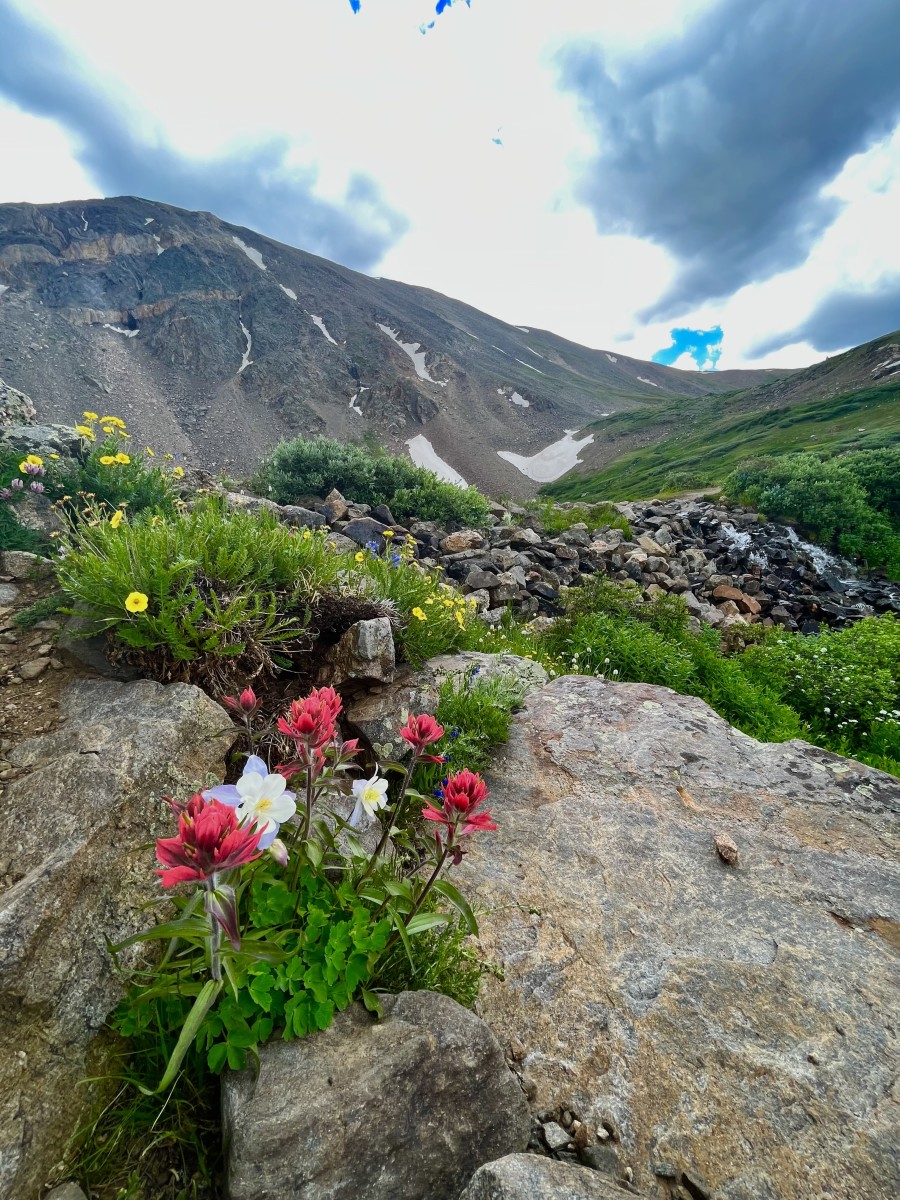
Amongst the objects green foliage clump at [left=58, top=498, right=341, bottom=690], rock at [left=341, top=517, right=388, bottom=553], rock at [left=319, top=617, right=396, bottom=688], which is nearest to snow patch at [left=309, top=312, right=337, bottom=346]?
rock at [left=341, top=517, right=388, bottom=553]

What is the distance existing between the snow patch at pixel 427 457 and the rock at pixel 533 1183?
56787 mm

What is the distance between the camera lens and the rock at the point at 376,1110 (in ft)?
5.13

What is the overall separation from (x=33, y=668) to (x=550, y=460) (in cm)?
7356

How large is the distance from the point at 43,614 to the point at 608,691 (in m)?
5.32

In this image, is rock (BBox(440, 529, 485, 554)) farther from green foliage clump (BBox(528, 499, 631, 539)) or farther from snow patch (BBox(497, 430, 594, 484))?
snow patch (BBox(497, 430, 594, 484))

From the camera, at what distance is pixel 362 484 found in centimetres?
1575

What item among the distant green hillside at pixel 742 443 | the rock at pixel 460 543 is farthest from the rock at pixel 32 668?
the distant green hillside at pixel 742 443

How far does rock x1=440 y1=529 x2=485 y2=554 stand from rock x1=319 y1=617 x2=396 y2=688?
736 cm

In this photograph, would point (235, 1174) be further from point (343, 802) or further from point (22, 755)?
point (22, 755)

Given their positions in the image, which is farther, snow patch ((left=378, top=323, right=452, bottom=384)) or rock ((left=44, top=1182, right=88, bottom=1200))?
snow patch ((left=378, top=323, right=452, bottom=384))

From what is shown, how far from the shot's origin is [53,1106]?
5.61 feet

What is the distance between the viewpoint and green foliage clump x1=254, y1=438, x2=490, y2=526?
50.3 ft

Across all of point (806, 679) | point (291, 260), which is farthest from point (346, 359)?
point (806, 679)

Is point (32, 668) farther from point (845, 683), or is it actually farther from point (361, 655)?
point (845, 683)
